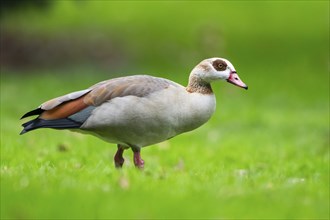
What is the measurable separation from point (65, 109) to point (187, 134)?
286 inches

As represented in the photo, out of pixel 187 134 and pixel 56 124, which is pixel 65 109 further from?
pixel 187 134

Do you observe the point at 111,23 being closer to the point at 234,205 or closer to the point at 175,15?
the point at 175,15

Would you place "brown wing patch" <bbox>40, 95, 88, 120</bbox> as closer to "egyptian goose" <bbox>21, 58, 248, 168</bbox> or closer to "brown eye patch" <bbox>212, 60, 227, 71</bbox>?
"egyptian goose" <bbox>21, 58, 248, 168</bbox>

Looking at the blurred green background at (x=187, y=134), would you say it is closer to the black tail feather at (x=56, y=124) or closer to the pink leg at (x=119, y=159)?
the pink leg at (x=119, y=159)

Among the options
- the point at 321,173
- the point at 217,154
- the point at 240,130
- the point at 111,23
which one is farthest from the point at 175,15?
the point at 321,173

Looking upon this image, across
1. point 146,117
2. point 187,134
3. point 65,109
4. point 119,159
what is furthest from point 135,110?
point 187,134

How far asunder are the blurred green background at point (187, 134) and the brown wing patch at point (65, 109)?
535mm

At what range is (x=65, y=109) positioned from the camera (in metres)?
7.59

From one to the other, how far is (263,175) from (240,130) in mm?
7521

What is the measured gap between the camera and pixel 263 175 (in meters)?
8.30

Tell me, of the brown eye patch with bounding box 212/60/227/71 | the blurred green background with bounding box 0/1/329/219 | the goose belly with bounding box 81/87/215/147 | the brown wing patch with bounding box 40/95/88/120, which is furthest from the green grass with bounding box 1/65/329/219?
the brown eye patch with bounding box 212/60/227/71

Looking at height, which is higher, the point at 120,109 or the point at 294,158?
the point at 120,109

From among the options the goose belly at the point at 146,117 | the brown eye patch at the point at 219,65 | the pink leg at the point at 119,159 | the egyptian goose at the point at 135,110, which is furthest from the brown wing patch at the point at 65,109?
the brown eye patch at the point at 219,65

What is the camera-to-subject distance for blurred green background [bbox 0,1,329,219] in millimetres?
6387
